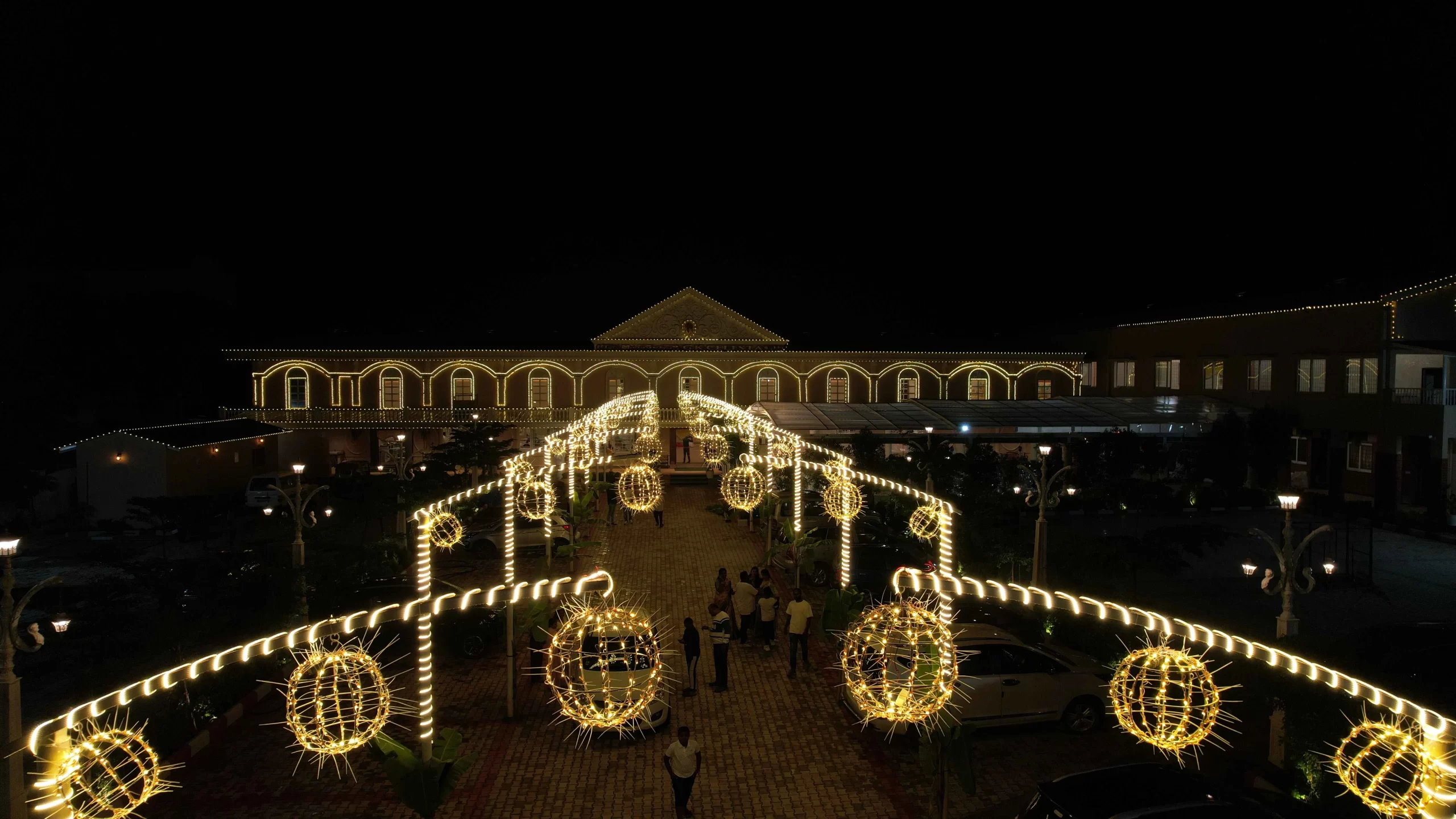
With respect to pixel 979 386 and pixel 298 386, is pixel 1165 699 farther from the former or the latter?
pixel 298 386

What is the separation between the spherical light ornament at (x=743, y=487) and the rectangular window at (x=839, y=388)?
25947mm

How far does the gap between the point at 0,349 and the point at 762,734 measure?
44.5 meters

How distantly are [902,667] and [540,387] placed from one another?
3596 cm

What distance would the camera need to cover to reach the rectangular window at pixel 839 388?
139ft

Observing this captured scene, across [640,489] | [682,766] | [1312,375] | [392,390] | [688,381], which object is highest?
[1312,375]

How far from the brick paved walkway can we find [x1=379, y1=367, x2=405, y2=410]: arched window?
3027 cm

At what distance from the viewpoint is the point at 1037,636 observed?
12547 mm

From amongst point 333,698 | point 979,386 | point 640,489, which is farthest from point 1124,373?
point 333,698

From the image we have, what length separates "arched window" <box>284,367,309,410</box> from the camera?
3947 cm

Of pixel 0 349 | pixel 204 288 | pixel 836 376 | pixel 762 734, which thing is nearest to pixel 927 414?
pixel 836 376

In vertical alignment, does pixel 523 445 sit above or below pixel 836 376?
below

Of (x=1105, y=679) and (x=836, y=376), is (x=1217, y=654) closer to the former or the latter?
(x=1105, y=679)

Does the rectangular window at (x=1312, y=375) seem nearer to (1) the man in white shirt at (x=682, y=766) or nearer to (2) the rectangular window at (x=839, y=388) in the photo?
(2) the rectangular window at (x=839, y=388)

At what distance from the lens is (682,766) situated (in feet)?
26.0
